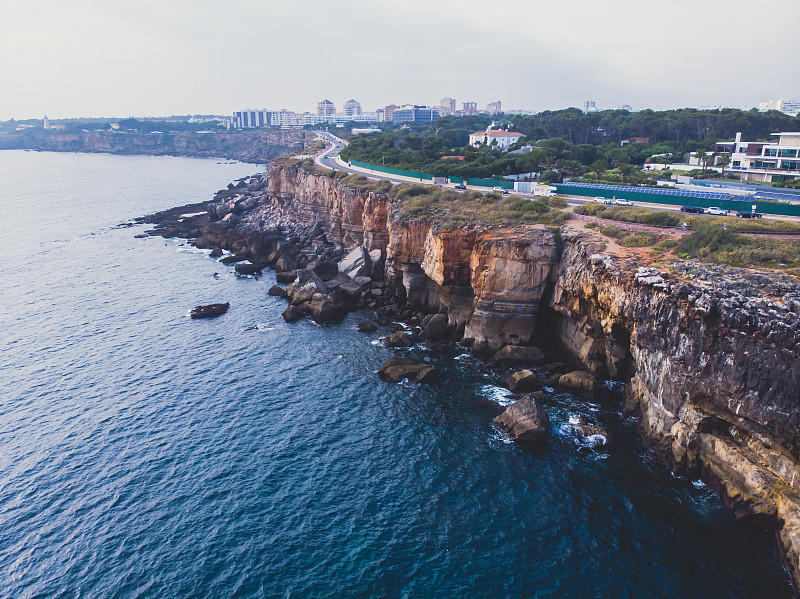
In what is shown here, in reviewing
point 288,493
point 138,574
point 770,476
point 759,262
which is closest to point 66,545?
point 138,574

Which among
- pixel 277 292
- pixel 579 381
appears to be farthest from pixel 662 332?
pixel 277 292

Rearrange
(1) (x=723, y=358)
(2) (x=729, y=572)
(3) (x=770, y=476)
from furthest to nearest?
1. (1) (x=723, y=358)
2. (3) (x=770, y=476)
3. (2) (x=729, y=572)

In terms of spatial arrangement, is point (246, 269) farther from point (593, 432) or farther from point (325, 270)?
point (593, 432)

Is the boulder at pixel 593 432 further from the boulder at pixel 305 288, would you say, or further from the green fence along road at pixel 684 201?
the boulder at pixel 305 288

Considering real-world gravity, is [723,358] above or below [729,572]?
above

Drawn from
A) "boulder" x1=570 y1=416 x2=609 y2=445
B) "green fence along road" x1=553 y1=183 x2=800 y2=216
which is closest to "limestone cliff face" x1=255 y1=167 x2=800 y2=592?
"boulder" x1=570 y1=416 x2=609 y2=445

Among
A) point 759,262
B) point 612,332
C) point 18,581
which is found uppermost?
point 759,262

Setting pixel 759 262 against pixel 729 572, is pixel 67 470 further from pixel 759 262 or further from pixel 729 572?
pixel 759 262

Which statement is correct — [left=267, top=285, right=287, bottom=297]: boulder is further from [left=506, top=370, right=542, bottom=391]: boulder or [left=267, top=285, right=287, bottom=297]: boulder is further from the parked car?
the parked car

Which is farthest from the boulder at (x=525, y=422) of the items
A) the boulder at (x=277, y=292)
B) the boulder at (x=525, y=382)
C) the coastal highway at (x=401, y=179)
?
the boulder at (x=277, y=292)
